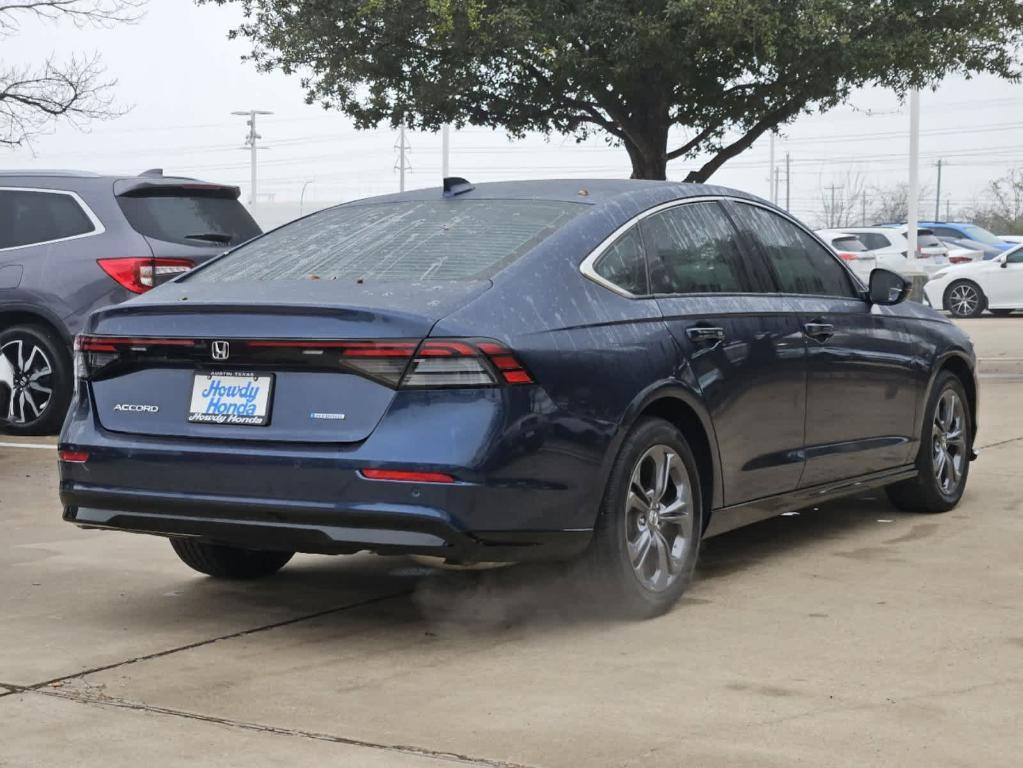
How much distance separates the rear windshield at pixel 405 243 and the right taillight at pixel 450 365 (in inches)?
17.1

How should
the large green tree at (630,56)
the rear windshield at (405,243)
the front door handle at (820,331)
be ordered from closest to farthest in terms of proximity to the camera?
the rear windshield at (405,243)
the front door handle at (820,331)
the large green tree at (630,56)

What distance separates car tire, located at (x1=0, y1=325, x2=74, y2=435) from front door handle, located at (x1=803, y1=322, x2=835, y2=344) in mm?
6136

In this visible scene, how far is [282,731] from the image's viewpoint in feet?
14.3

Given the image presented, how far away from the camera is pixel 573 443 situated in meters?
5.27

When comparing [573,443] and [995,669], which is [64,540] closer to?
[573,443]

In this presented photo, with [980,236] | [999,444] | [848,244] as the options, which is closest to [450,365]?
[999,444]

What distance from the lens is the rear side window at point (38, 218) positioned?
444 inches

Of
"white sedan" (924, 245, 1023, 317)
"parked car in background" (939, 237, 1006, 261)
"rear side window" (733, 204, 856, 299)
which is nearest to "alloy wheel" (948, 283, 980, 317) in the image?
"white sedan" (924, 245, 1023, 317)

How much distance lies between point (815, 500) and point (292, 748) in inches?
128

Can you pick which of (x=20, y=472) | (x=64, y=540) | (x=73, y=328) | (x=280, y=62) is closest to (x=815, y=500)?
(x=64, y=540)

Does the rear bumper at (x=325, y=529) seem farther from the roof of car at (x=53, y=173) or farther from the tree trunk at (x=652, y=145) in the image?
the tree trunk at (x=652, y=145)

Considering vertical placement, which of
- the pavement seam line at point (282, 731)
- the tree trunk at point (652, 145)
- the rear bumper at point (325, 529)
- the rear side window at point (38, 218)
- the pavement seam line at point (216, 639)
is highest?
the tree trunk at point (652, 145)

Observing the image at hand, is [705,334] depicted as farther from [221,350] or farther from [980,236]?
[980,236]

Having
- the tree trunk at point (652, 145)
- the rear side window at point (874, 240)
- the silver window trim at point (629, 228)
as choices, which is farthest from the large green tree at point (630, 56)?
the silver window trim at point (629, 228)
